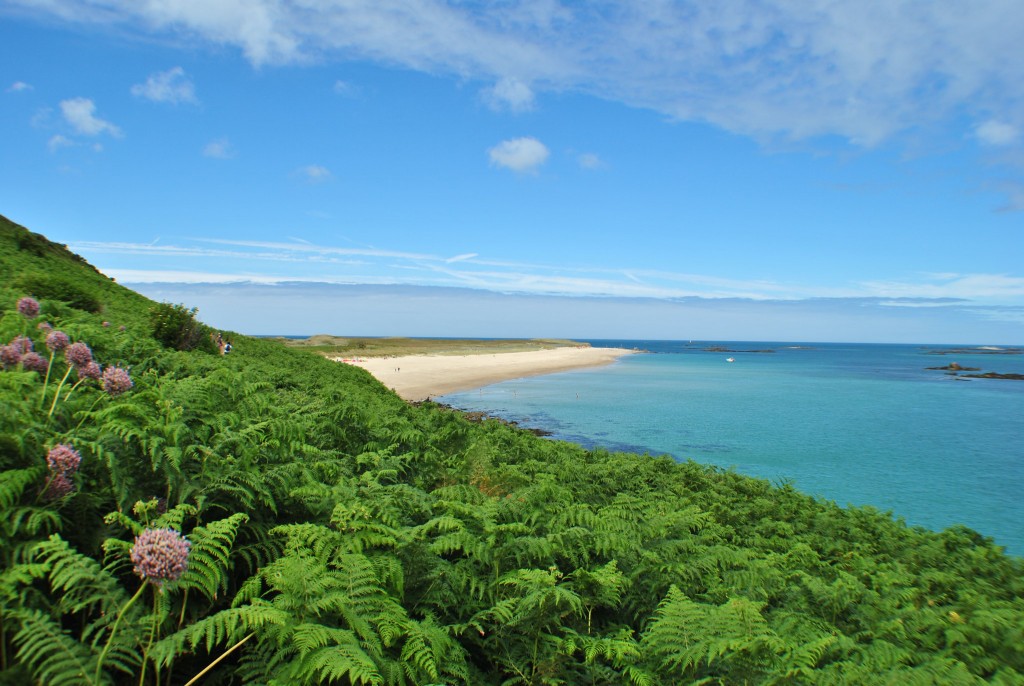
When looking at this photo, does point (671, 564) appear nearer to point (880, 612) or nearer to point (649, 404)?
point (880, 612)

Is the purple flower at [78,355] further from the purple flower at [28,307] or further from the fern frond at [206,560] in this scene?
the fern frond at [206,560]

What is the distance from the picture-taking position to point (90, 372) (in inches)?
168

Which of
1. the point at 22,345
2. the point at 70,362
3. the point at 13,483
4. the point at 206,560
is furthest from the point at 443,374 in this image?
the point at 206,560

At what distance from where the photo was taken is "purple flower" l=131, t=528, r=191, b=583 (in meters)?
2.32

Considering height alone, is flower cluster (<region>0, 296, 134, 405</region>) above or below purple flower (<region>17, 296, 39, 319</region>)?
below

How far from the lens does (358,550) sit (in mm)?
3686

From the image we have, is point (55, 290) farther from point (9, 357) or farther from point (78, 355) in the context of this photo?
point (78, 355)

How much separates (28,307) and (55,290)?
8498mm

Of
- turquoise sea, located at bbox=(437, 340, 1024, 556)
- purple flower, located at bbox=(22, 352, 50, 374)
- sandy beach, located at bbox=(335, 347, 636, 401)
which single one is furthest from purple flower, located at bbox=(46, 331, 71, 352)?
sandy beach, located at bbox=(335, 347, 636, 401)

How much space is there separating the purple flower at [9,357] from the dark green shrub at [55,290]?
8.80 metres

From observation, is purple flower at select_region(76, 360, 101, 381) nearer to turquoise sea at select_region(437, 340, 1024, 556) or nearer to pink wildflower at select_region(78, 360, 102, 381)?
pink wildflower at select_region(78, 360, 102, 381)

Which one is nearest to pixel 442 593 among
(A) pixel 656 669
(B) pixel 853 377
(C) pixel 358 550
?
(C) pixel 358 550

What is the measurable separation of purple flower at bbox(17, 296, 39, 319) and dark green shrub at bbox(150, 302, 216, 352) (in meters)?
7.54

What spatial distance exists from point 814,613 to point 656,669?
2.77 metres
